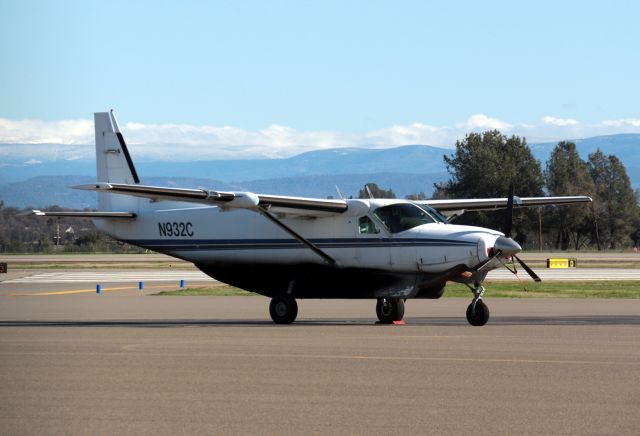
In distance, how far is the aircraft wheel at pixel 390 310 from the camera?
23062 mm

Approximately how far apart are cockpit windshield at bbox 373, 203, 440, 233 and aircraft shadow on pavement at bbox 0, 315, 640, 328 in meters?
2.02

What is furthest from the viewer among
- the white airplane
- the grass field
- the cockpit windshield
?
the grass field

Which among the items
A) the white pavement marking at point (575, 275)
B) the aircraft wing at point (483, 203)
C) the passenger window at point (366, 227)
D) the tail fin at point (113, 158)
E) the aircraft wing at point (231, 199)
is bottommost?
the white pavement marking at point (575, 275)

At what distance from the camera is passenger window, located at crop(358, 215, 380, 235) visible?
2303 centimetres

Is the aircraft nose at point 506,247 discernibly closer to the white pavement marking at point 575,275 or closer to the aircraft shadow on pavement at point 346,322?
the aircraft shadow on pavement at point 346,322

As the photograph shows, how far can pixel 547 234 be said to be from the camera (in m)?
105

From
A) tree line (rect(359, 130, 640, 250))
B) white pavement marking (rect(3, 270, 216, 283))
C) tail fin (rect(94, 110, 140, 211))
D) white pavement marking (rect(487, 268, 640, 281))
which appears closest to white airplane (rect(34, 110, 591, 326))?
tail fin (rect(94, 110, 140, 211))

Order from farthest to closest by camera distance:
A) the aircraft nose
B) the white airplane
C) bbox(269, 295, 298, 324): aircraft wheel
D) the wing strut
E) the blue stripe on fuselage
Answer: the wing strut → bbox(269, 295, 298, 324): aircraft wheel → the blue stripe on fuselage → the white airplane → the aircraft nose

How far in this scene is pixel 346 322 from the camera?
23484 mm

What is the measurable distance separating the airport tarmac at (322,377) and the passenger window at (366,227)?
75.6 inches

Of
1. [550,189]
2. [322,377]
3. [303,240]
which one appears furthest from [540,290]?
[550,189]

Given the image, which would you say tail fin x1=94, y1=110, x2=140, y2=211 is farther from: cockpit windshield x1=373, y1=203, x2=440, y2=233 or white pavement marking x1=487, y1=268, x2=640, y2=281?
white pavement marking x1=487, y1=268, x2=640, y2=281

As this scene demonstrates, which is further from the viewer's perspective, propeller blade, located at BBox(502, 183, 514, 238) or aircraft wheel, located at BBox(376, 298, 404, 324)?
aircraft wheel, located at BBox(376, 298, 404, 324)

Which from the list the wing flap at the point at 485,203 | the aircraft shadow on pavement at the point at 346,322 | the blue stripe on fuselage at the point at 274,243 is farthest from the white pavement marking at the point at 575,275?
the blue stripe on fuselage at the point at 274,243
